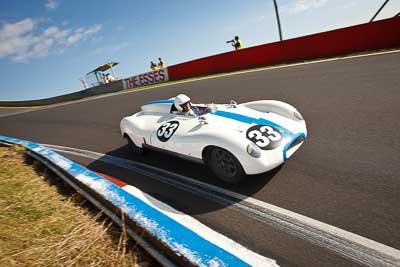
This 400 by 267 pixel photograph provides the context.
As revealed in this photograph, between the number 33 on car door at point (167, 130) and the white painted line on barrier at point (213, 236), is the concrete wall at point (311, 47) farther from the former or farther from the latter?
the white painted line on barrier at point (213, 236)

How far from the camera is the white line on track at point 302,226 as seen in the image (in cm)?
212

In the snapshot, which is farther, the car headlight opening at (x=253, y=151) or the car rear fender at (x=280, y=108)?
the car rear fender at (x=280, y=108)

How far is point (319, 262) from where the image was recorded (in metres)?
2.15

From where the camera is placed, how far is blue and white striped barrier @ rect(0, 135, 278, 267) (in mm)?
1820

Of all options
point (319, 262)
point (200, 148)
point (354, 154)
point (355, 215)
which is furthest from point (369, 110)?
point (319, 262)

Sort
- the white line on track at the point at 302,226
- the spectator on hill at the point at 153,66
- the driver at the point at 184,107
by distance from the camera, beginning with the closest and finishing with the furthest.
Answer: the white line on track at the point at 302,226 < the driver at the point at 184,107 < the spectator on hill at the point at 153,66

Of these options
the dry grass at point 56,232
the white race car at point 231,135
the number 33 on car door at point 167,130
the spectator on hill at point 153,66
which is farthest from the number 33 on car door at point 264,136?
the spectator on hill at point 153,66

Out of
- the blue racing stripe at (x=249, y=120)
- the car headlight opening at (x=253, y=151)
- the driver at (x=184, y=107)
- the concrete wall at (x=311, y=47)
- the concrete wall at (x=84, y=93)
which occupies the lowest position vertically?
the car headlight opening at (x=253, y=151)

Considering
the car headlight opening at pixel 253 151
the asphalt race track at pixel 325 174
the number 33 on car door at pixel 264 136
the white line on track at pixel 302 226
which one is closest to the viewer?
the white line on track at pixel 302 226

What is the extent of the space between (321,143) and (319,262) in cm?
239

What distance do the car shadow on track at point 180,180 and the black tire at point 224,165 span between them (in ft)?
0.40

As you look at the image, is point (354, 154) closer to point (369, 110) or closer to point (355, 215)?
point (355, 215)

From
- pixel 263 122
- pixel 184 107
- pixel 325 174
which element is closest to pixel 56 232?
pixel 184 107

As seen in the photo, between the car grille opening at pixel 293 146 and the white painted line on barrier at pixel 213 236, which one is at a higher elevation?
the car grille opening at pixel 293 146
